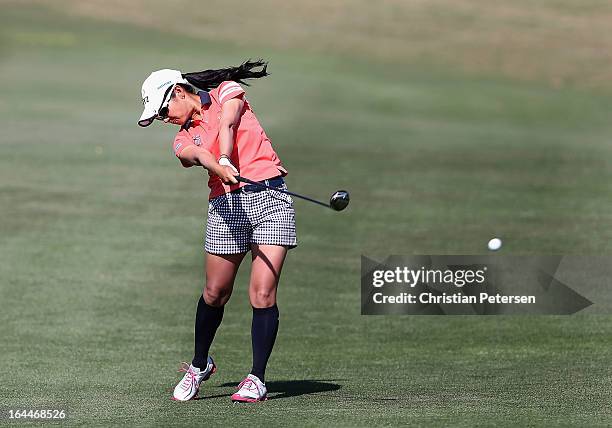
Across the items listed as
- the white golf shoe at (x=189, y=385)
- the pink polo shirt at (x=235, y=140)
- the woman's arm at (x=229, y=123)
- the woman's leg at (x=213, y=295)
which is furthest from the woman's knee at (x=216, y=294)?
the woman's arm at (x=229, y=123)

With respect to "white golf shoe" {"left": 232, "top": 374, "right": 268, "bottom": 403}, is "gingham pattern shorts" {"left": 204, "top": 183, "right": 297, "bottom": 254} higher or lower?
higher

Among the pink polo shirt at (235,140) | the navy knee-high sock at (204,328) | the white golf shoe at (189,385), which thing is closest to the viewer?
the pink polo shirt at (235,140)

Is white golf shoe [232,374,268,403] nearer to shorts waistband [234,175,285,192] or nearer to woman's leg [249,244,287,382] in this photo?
woman's leg [249,244,287,382]

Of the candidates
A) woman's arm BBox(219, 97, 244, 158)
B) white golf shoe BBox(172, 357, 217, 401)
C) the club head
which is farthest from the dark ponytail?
white golf shoe BBox(172, 357, 217, 401)

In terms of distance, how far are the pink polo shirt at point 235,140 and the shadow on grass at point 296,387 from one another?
4.84 ft

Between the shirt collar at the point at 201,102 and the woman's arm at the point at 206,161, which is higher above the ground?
the shirt collar at the point at 201,102

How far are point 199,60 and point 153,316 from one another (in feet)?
87.1

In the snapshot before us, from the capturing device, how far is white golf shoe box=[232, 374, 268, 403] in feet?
30.3

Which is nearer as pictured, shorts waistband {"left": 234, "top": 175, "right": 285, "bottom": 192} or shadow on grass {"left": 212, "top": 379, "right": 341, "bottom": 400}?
shorts waistband {"left": 234, "top": 175, "right": 285, "bottom": 192}

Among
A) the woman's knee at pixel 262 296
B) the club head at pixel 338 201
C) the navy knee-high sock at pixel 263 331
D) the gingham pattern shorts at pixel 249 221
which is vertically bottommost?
the navy knee-high sock at pixel 263 331

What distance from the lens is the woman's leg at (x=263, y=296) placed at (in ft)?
30.6

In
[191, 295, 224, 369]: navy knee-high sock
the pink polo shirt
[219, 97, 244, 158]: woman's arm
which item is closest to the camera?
[219, 97, 244, 158]: woman's arm

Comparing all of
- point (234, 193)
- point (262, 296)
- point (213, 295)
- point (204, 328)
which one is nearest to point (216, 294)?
point (213, 295)

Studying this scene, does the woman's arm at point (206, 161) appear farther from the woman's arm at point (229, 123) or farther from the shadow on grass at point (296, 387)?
the shadow on grass at point (296, 387)
